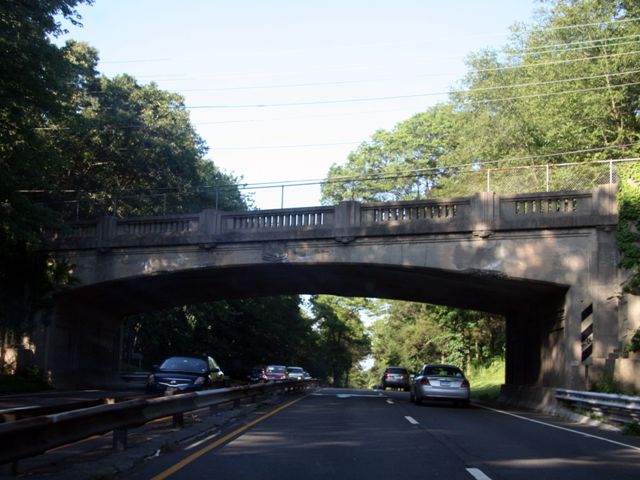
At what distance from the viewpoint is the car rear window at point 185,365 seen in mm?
20389

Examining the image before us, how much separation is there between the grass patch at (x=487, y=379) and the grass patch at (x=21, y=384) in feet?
66.8

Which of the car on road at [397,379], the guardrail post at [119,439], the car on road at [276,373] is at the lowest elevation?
the car on road at [397,379]

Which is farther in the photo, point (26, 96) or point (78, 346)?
point (78, 346)

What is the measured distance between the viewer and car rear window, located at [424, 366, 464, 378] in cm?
2258

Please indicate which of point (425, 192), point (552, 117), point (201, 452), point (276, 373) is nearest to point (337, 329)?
point (425, 192)

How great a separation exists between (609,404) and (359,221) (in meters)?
11.4

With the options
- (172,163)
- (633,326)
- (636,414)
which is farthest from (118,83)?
(636,414)

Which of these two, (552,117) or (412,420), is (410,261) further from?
(552,117)

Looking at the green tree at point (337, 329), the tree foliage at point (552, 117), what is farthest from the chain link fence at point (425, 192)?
the green tree at point (337, 329)

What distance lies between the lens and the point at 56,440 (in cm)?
744

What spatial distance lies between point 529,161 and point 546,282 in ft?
56.7

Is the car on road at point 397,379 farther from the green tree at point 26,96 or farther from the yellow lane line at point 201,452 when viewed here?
the yellow lane line at point 201,452

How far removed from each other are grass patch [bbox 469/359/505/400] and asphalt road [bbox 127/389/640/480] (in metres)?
20.2

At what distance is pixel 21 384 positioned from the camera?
1016 inches
